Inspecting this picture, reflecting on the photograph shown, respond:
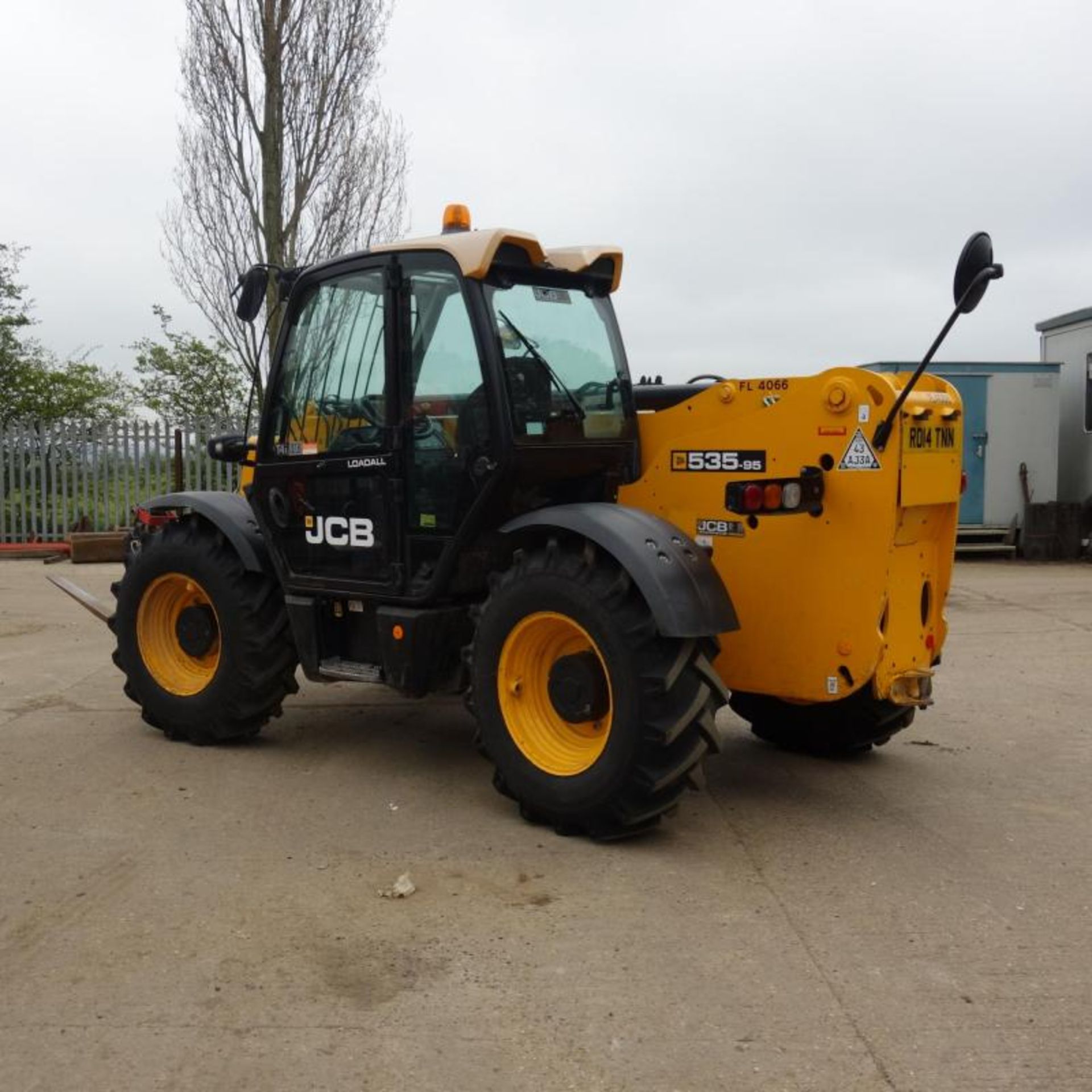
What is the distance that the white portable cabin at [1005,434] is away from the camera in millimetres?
14867

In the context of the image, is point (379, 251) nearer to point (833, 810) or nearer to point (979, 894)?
point (833, 810)

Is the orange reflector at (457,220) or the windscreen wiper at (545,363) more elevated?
the orange reflector at (457,220)

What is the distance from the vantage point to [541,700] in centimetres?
473

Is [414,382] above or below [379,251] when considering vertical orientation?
below

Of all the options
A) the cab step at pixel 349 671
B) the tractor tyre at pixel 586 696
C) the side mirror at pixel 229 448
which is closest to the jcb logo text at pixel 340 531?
the cab step at pixel 349 671

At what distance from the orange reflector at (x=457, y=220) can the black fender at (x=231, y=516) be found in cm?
178

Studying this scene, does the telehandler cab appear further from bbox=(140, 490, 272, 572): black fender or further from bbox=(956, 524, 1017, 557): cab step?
bbox=(956, 524, 1017, 557): cab step

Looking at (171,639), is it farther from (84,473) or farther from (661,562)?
(84,473)

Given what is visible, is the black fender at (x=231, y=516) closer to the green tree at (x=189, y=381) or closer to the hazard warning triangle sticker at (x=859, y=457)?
the hazard warning triangle sticker at (x=859, y=457)

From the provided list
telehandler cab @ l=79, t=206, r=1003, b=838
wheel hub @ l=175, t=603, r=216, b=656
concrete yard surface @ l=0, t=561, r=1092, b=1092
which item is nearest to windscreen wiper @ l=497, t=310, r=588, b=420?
telehandler cab @ l=79, t=206, r=1003, b=838

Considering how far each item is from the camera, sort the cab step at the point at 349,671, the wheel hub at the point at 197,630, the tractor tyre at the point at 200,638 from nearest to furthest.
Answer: the cab step at the point at 349,671
the tractor tyre at the point at 200,638
the wheel hub at the point at 197,630

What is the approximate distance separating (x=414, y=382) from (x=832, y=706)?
2444 mm

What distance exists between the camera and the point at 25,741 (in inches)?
236

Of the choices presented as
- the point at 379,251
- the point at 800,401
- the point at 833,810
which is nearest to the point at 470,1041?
the point at 833,810
